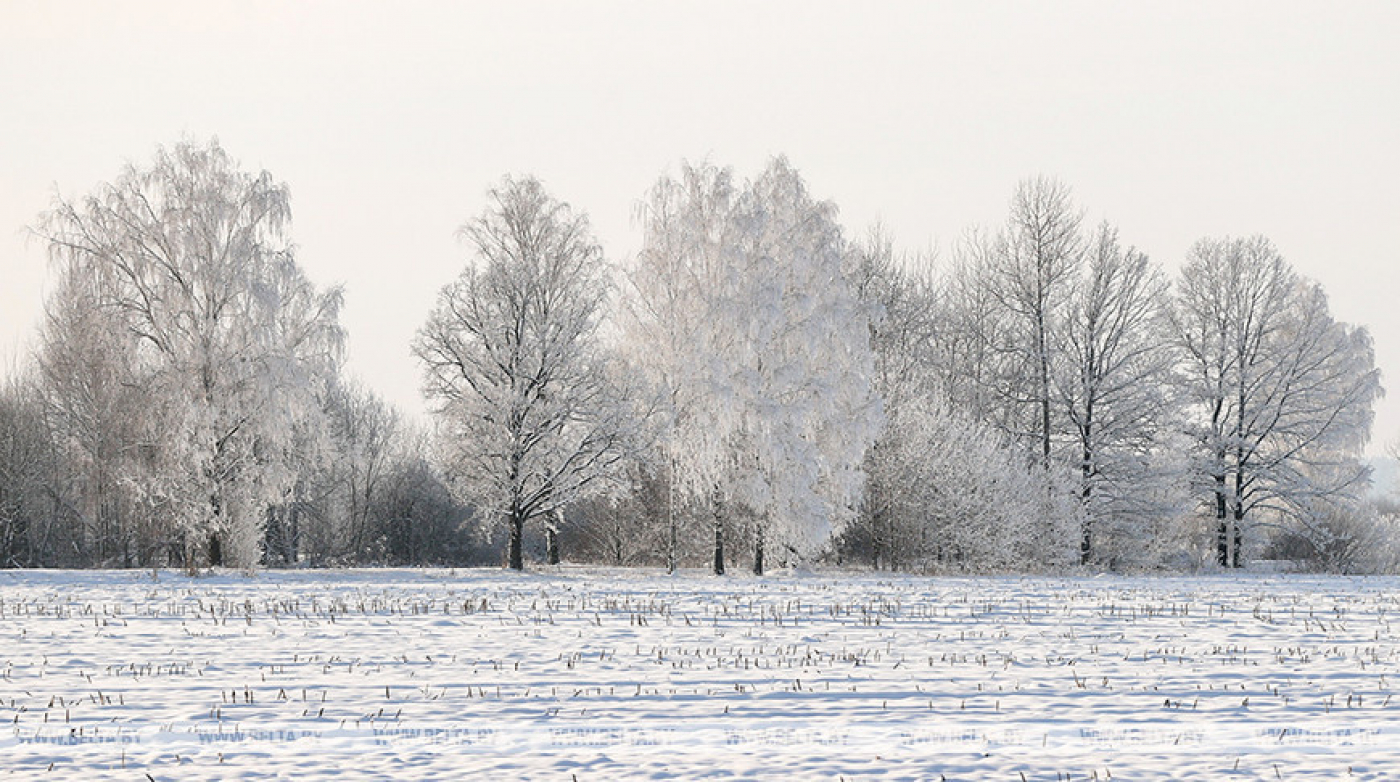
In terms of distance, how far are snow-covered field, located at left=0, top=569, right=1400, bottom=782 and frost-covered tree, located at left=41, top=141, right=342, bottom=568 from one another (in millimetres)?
8832

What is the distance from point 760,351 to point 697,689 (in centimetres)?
2086

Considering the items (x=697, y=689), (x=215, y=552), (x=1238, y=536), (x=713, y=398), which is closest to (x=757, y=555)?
(x=713, y=398)

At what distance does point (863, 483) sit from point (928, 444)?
2.70 m

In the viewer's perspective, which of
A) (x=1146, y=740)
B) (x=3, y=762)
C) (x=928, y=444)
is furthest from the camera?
(x=928, y=444)

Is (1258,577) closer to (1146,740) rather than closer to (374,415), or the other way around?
(1146,740)

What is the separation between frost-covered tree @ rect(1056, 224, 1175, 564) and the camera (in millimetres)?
38094

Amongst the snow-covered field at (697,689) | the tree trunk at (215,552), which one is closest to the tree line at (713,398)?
the tree trunk at (215,552)

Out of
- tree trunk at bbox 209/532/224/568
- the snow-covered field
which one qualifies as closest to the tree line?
tree trunk at bbox 209/532/224/568

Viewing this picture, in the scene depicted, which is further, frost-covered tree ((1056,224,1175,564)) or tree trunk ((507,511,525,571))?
frost-covered tree ((1056,224,1175,564))

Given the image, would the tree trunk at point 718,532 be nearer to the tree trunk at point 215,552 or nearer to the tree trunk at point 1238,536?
the tree trunk at point 215,552

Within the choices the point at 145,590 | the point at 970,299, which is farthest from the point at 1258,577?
the point at 145,590

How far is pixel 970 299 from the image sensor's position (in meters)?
50.4

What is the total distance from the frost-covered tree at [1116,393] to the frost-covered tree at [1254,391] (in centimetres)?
163

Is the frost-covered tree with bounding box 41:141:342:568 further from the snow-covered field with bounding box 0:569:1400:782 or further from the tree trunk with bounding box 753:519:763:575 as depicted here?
the tree trunk with bounding box 753:519:763:575
